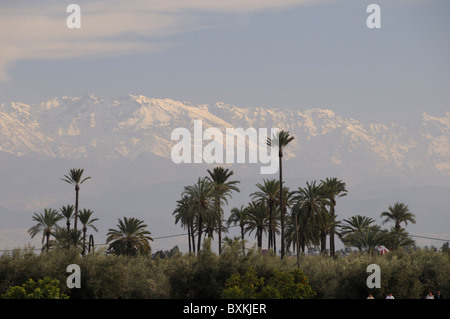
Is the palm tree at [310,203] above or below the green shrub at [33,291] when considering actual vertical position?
above

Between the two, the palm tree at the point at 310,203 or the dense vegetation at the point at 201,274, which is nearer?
the dense vegetation at the point at 201,274

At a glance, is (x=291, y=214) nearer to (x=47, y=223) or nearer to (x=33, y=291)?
(x=47, y=223)

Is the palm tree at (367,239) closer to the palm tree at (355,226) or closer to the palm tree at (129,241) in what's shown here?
the palm tree at (355,226)

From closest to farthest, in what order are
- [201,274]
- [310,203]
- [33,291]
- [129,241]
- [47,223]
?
[33,291] → [201,274] → [310,203] → [129,241] → [47,223]

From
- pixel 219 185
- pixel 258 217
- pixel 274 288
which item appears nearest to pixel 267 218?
pixel 258 217

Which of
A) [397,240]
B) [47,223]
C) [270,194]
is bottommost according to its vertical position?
[397,240]

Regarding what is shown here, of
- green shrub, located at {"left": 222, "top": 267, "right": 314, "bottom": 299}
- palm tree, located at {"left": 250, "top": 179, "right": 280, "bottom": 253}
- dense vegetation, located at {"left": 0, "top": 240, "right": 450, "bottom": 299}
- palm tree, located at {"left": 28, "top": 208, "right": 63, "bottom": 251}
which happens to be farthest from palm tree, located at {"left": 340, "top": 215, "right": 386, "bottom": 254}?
palm tree, located at {"left": 28, "top": 208, "right": 63, "bottom": 251}

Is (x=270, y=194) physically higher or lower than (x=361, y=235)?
higher

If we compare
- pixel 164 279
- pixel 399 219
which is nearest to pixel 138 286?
pixel 164 279

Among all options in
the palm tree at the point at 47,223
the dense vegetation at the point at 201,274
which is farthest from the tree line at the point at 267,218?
the dense vegetation at the point at 201,274

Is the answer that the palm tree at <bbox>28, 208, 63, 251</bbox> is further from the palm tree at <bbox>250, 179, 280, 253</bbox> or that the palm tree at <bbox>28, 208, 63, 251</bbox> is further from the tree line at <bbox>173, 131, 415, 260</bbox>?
the palm tree at <bbox>250, 179, 280, 253</bbox>

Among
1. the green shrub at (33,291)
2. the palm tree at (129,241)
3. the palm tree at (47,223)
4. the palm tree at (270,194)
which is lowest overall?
the green shrub at (33,291)

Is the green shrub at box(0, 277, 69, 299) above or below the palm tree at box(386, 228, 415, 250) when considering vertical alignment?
below
